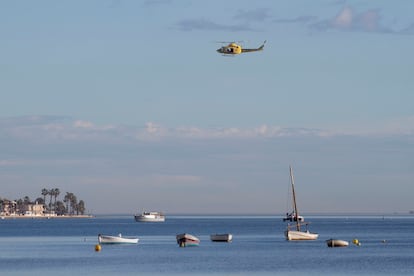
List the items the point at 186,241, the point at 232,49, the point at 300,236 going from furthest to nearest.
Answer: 1. the point at 300,236
2. the point at 186,241
3. the point at 232,49

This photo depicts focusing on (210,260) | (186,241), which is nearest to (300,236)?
(186,241)

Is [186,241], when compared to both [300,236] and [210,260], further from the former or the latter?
[210,260]

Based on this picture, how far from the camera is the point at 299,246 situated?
545ft

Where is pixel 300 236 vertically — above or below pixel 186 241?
above

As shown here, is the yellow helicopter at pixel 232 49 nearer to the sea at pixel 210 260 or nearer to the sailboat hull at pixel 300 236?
the sea at pixel 210 260

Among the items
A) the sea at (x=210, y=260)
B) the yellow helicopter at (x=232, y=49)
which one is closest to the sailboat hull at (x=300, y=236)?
the sea at (x=210, y=260)

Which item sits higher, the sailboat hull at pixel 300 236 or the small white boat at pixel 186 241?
the sailboat hull at pixel 300 236

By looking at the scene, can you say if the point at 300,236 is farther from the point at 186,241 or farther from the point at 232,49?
the point at 232,49

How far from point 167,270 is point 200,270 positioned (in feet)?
12.0

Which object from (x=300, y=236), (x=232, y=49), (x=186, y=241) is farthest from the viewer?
(x=300, y=236)

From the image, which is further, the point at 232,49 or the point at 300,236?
the point at 300,236

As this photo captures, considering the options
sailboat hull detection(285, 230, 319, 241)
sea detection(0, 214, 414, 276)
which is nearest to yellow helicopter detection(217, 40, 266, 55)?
sea detection(0, 214, 414, 276)

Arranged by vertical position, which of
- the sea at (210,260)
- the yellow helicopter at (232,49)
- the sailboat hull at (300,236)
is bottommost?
the sea at (210,260)

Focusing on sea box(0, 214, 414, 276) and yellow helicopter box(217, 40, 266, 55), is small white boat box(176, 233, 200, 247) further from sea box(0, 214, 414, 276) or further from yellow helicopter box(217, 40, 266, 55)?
yellow helicopter box(217, 40, 266, 55)
